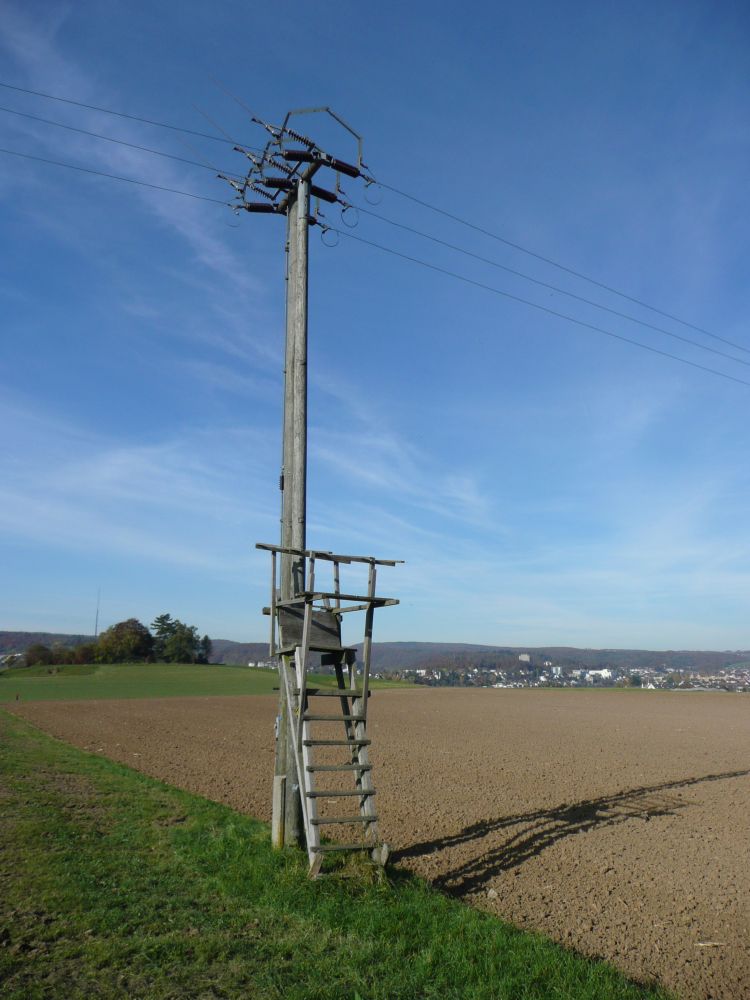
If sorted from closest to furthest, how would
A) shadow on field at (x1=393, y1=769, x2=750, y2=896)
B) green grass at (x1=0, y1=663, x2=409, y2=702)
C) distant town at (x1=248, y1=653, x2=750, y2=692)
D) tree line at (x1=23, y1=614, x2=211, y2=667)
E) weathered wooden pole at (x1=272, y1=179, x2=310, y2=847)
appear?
shadow on field at (x1=393, y1=769, x2=750, y2=896) < weathered wooden pole at (x1=272, y1=179, x2=310, y2=847) < green grass at (x1=0, y1=663, x2=409, y2=702) < distant town at (x1=248, y1=653, x2=750, y2=692) < tree line at (x1=23, y1=614, x2=211, y2=667)

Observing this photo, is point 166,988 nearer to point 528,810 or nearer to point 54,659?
point 528,810

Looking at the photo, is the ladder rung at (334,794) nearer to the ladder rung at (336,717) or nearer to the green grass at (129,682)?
the ladder rung at (336,717)

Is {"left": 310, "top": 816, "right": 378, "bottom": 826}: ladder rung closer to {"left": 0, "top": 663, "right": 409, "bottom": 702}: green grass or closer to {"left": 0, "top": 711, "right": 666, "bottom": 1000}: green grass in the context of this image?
{"left": 0, "top": 711, "right": 666, "bottom": 1000}: green grass

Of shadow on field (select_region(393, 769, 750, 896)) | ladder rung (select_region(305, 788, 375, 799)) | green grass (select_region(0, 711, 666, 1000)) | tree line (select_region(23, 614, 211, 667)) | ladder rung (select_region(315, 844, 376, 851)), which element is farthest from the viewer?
tree line (select_region(23, 614, 211, 667))

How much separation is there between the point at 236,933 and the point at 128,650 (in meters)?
113

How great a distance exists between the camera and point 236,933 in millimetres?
6473

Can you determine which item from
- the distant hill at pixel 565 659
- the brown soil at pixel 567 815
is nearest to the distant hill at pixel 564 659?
the distant hill at pixel 565 659

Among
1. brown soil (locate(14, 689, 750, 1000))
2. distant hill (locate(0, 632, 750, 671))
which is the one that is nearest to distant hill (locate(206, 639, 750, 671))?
distant hill (locate(0, 632, 750, 671))

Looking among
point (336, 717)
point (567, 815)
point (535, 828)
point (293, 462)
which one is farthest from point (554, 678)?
point (336, 717)

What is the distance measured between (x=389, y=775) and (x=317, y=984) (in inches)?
491

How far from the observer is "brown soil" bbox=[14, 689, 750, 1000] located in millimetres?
7371

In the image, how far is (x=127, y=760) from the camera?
18953mm

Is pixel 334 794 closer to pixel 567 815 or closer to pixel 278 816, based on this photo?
pixel 278 816

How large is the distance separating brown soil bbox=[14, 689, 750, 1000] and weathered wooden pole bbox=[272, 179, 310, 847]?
1816 mm
